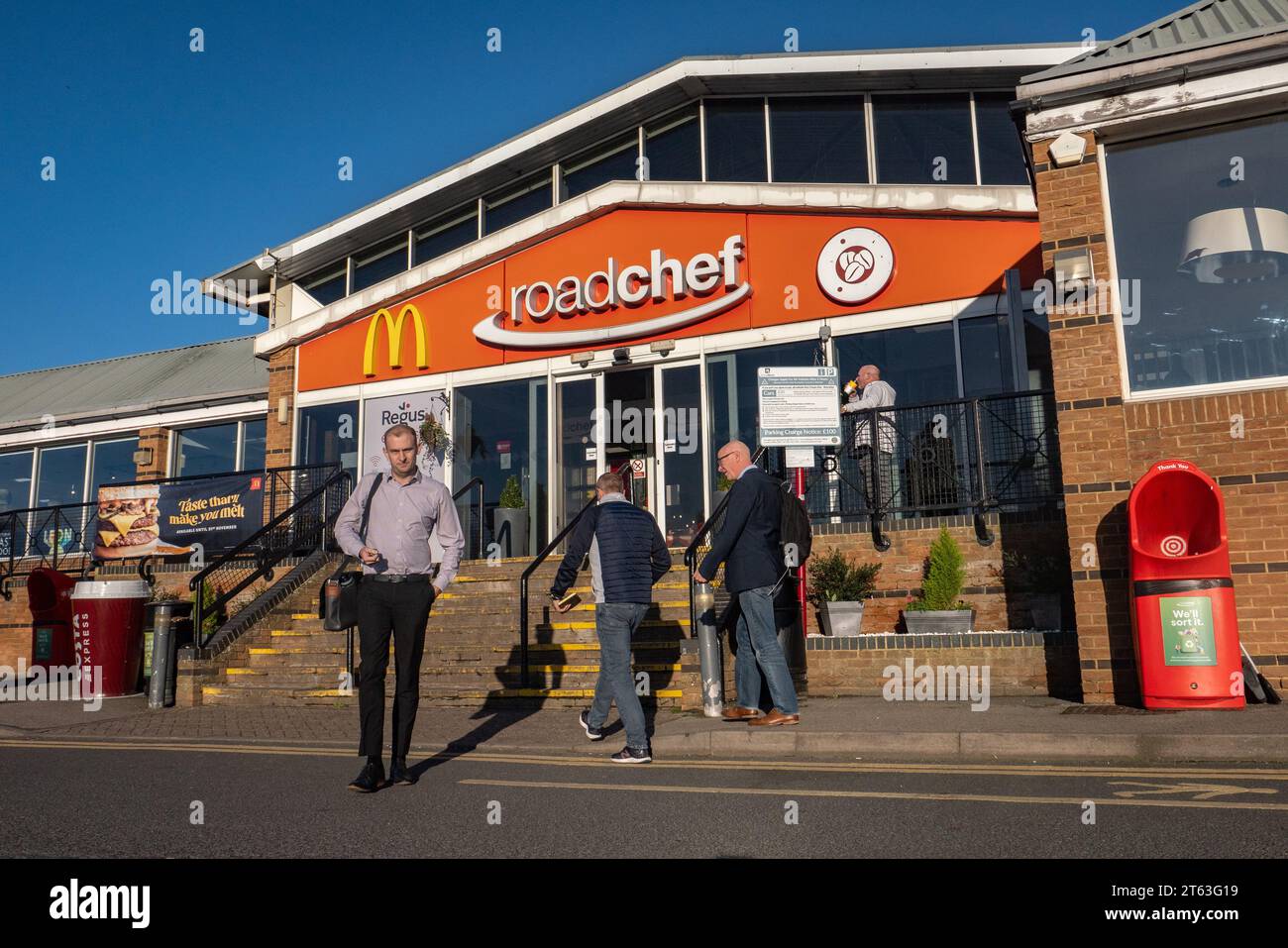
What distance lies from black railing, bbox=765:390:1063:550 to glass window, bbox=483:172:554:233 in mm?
7810

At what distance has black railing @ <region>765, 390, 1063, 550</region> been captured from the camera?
1007 cm

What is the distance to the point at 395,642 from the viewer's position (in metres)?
5.66

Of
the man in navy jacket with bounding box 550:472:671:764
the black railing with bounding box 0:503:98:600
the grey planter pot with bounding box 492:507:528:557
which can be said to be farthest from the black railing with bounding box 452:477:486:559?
the black railing with bounding box 0:503:98:600

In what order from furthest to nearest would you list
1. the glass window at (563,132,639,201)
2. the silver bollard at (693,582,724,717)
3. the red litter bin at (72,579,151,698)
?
1. the glass window at (563,132,639,201)
2. the red litter bin at (72,579,151,698)
3. the silver bollard at (693,582,724,717)

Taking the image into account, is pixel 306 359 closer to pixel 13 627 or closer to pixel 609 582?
pixel 13 627

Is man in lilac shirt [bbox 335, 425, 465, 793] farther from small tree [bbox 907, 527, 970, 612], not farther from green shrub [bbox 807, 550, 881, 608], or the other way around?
small tree [bbox 907, 527, 970, 612]

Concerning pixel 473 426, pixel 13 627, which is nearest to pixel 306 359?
pixel 473 426

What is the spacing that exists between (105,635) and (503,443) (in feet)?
20.1

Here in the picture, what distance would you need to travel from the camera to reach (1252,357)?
818 cm

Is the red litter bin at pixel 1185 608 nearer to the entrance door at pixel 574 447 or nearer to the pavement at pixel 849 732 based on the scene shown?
the pavement at pixel 849 732

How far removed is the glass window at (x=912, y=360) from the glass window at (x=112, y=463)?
1632 cm

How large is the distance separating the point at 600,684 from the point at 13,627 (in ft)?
47.1

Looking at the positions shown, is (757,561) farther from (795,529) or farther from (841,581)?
(841,581)

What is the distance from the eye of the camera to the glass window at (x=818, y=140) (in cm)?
1449
